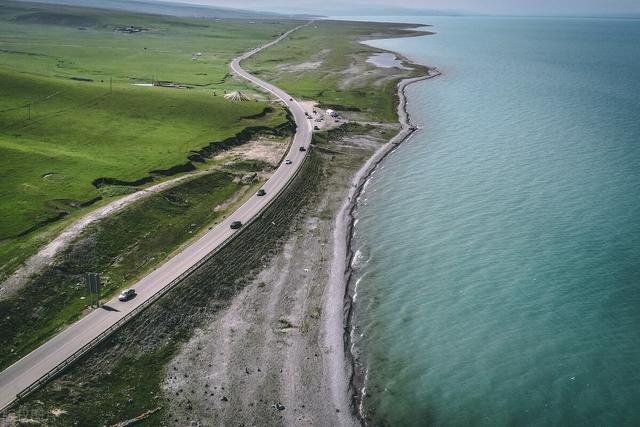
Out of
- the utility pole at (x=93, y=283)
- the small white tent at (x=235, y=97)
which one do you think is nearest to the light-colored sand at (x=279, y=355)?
the utility pole at (x=93, y=283)

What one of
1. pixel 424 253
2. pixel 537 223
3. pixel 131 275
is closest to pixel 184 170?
pixel 131 275

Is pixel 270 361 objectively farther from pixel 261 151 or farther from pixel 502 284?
pixel 261 151

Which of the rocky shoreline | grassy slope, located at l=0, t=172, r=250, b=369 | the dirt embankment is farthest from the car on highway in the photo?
the rocky shoreline

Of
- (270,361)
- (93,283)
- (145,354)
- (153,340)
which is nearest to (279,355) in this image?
(270,361)

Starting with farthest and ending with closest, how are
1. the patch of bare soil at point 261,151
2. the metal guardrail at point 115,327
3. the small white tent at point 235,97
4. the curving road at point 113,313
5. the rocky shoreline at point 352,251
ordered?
the small white tent at point 235,97 → the patch of bare soil at point 261,151 → the rocky shoreline at point 352,251 → the curving road at point 113,313 → the metal guardrail at point 115,327

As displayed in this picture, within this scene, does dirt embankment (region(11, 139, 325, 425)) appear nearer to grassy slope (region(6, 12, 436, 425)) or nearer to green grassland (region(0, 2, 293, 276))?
grassy slope (region(6, 12, 436, 425))

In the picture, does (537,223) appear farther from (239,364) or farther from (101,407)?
(101,407)

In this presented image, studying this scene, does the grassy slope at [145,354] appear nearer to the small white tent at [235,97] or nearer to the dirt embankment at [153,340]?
the dirt embankment at [153,340]
